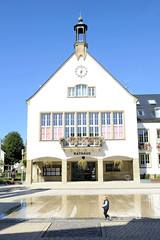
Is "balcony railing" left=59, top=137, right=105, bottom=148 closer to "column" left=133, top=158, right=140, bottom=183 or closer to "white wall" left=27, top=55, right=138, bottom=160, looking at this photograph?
"white wall" left=27, top=55, right=138, bottom=160

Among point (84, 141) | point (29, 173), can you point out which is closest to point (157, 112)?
point (84, 141)

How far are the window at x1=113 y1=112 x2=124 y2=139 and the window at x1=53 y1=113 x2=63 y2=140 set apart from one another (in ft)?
21.6

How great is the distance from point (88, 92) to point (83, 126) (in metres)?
4.42

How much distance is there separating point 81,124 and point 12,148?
41.5m

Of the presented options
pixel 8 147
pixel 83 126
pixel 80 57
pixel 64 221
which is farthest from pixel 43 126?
pixel 8 147

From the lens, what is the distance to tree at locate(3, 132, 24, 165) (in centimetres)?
6750

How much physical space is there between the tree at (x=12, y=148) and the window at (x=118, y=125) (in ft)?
141

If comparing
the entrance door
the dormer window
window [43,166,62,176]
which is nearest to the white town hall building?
the entrance door

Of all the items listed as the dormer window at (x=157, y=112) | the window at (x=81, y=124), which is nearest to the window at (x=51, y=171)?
the window at (x=81, y=124)

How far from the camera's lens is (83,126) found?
30875 millimetres

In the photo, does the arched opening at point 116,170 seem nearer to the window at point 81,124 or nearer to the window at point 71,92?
the window at point 81,124

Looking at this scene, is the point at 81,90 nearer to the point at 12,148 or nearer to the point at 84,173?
the point at 84,173

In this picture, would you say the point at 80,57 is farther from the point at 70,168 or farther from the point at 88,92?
the point at 70,168

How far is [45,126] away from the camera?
31203 millimetres
